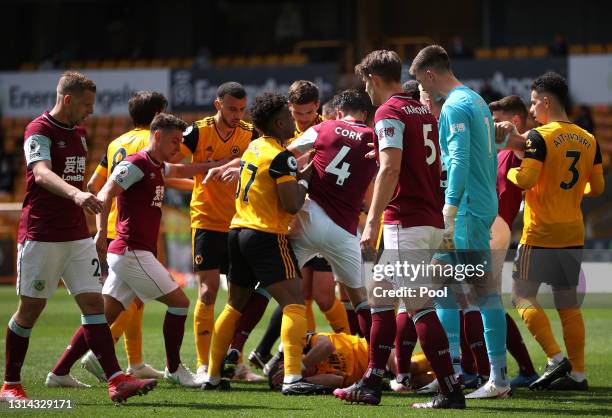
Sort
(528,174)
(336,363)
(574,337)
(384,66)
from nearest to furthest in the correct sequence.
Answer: (384,66) → (528,174) → (336,363) → (574,337)

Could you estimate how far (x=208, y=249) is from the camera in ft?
28.2

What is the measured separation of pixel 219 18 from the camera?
29.3m

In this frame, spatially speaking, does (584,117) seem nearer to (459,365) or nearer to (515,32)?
(515,32)

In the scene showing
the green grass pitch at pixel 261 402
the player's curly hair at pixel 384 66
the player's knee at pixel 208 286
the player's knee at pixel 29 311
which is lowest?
the green grass pitch at pixel 261 402

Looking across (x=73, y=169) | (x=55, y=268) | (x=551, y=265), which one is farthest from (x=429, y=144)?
(x=55, y=268)

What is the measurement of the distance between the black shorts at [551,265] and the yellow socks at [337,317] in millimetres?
1455

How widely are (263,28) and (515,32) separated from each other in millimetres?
6776

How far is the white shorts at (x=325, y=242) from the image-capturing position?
7.66m

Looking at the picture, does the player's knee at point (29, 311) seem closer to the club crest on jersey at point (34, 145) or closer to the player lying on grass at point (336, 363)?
the club crest on jersey at point (34, 145)

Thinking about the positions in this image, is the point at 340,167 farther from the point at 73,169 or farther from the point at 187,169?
the point at 73,169

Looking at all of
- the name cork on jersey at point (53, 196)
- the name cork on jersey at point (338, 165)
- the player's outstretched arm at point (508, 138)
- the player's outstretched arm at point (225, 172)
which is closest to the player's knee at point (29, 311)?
the name cork on jersey at point (53, 196)

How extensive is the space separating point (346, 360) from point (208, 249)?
5.08 ft

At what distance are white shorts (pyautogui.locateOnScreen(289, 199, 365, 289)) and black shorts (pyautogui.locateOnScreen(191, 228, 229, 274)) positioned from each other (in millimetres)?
1035

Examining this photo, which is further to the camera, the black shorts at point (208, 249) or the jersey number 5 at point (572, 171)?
the black shorts at point (208, 249)
